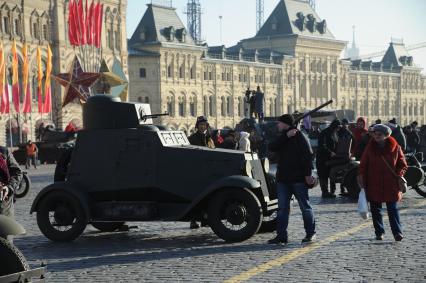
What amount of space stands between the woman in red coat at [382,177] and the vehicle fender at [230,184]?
150cm

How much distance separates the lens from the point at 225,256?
10.1 metres

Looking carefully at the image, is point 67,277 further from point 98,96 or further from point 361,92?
point 361,92

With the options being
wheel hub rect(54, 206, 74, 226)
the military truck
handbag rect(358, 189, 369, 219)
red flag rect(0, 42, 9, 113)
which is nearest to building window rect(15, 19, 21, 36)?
red flag rect(0, 42, 9, 113)

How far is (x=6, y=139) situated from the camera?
5553 centimetres

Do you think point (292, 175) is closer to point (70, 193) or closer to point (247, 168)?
point (247, 168)

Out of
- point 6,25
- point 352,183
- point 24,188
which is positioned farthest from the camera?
point 6,25

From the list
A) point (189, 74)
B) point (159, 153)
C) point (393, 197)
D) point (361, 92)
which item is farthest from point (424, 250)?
point (361, 92)

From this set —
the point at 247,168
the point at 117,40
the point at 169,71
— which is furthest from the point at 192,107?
the point at 247,168

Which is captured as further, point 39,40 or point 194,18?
point 194,18

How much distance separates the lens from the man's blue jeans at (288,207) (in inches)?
434

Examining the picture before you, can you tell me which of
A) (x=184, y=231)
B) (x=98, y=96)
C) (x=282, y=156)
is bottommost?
(x=184, y=231)

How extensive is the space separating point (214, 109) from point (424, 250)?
265ft

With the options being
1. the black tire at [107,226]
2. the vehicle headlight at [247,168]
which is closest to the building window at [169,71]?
the black tire at [107,226]

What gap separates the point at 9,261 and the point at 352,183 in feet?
40.9
